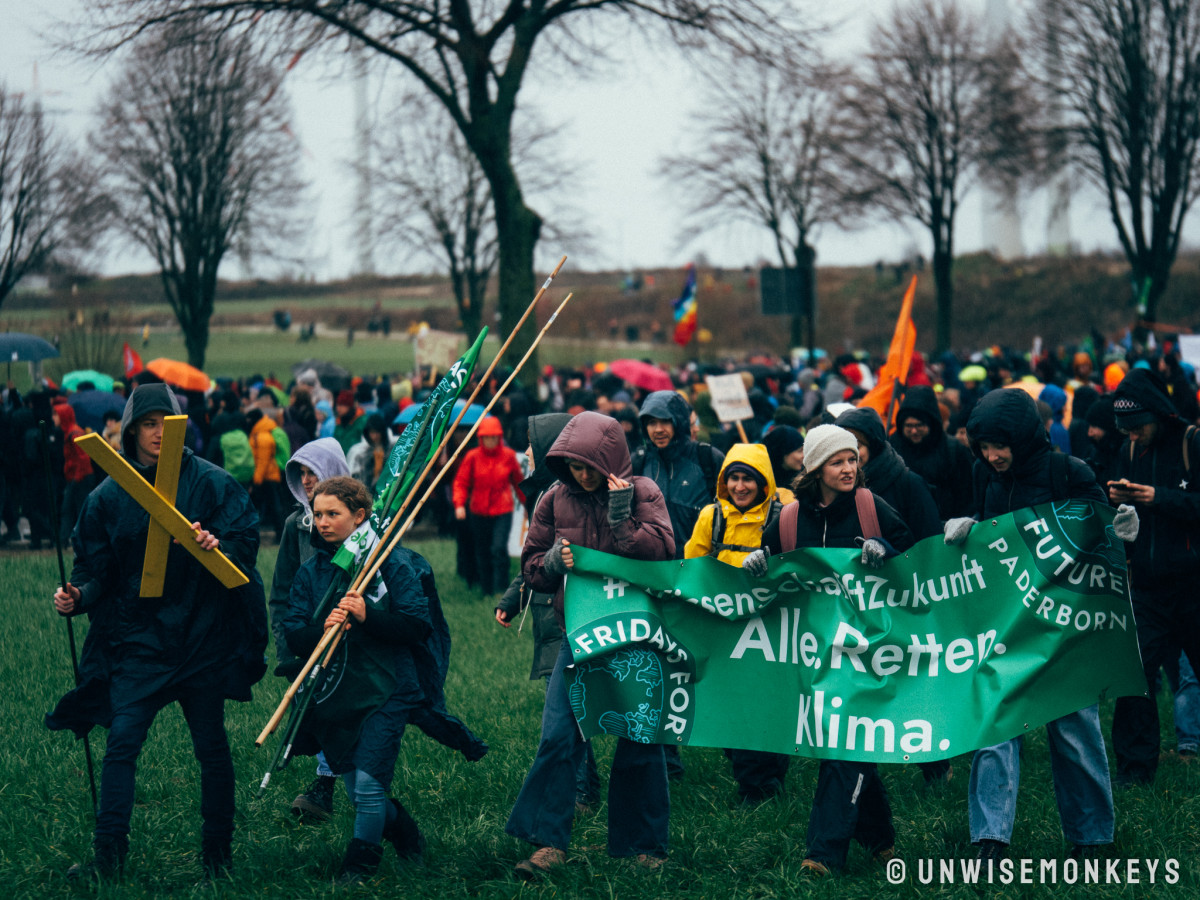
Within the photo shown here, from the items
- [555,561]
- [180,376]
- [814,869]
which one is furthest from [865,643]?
[180,376]

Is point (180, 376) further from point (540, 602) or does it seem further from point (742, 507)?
point (742, 507)

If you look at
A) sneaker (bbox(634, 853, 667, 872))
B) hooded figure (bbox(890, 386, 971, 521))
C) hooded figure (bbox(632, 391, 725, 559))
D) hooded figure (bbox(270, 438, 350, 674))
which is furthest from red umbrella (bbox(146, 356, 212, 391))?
sneaker (bbox(634, 853, 667, 872))

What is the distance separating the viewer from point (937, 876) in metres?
4.72

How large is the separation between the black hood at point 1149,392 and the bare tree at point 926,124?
1219 inches

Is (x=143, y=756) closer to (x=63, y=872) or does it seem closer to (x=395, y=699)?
(x=63, y=872)

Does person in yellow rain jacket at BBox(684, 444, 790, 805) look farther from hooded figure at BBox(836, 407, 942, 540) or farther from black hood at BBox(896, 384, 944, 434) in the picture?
black hood at BBox(896, 384, 944, 434)

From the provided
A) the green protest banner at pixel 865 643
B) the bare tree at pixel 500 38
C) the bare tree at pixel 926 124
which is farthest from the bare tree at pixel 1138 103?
the green protest banner at pixel 865 643

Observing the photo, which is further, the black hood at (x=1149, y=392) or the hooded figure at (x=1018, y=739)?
the black hood at (x=1149, y=392)

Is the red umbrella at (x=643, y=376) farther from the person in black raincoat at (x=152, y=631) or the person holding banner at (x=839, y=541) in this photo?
the person in black raincoat at (x=152, y=631)

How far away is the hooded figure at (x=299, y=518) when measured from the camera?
5707 mm

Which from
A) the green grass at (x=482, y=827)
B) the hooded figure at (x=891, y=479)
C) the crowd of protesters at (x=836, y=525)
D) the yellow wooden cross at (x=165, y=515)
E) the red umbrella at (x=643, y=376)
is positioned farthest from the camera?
the red umbrella at (x=643, y=376)

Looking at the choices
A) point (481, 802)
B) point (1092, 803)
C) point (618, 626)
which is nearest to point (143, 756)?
point (481, 802)

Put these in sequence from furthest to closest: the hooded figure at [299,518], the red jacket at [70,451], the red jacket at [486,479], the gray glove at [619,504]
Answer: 1. the red jacket at [70,451]
2. the red jacket at [486,479]
3. the hooded figure at [299,518]
4. the gray glove at [619,504]

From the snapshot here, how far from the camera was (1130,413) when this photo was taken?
5.79m
